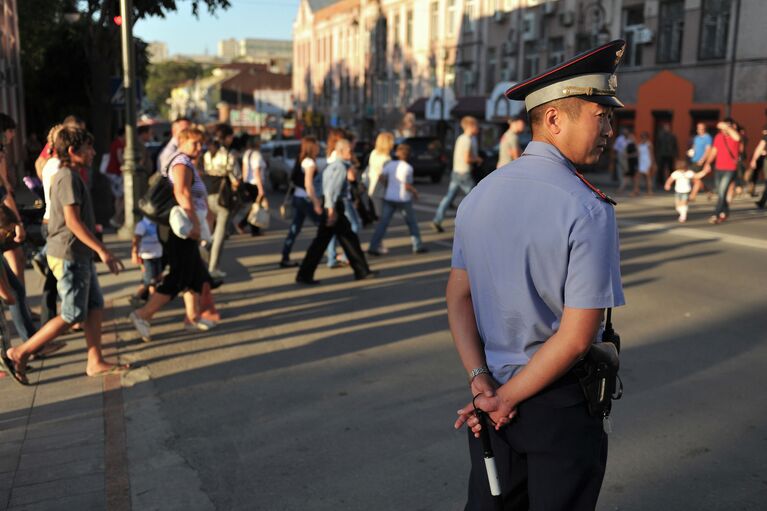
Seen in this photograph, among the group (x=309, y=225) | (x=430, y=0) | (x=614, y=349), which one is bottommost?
(x=309, y=225)

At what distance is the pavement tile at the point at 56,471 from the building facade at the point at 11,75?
665 inches

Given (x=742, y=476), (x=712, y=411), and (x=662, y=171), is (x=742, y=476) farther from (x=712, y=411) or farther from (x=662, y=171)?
(x=662, y=171)

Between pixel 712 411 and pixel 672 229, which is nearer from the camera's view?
pixel 712 411

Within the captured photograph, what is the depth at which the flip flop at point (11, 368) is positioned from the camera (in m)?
5.46

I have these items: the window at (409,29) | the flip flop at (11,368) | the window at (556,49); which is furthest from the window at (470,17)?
the flip flop at (11,368)

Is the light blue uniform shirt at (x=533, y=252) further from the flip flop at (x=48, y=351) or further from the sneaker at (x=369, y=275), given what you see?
the sneaker at (x=369, y=275)

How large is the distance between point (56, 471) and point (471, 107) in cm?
3646

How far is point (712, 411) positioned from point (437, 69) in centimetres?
4225

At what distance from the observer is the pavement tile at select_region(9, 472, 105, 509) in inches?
151

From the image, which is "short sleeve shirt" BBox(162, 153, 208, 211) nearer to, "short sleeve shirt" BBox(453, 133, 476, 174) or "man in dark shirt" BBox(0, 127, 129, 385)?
"man in dark shirt" BBox(0, 127, 129, 385)

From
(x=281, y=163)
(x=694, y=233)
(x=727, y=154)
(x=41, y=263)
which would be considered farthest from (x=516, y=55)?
(x=41, y=263)

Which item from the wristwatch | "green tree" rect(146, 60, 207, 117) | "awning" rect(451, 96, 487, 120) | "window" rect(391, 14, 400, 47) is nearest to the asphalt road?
the wristwatch

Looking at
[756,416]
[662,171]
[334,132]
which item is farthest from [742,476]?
[662,171]

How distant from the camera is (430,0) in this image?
1800 inches
